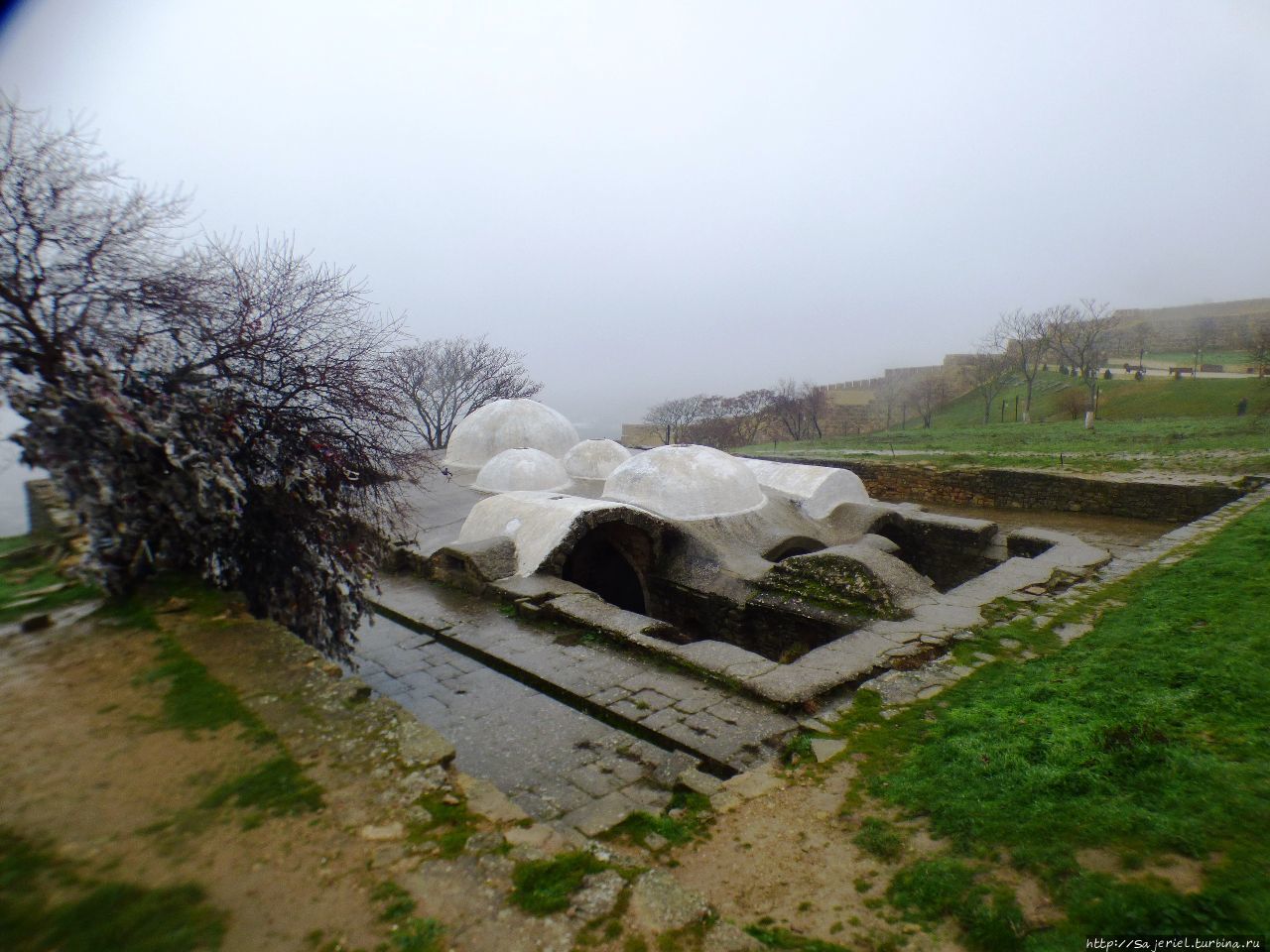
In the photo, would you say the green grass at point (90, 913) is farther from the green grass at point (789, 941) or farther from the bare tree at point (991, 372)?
the bare tree at point (991, 372)

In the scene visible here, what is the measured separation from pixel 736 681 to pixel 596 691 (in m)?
1.17

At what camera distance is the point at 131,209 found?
518 cm

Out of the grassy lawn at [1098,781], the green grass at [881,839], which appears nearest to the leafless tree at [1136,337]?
the grassy lawn at [1098,781]

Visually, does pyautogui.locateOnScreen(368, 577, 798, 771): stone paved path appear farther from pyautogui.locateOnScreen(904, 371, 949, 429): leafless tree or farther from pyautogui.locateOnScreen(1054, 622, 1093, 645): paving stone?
pyautogui.locateOnScreen(904, 371, 949, 429): leafless tree

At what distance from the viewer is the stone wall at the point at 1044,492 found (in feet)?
38.4

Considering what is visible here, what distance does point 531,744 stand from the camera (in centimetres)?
476

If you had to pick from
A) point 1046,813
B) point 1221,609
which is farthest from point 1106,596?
point 1046,813

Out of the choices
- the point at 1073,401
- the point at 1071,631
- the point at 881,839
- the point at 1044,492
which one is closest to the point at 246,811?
the point at 881,839

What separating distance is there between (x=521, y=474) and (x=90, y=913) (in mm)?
11557

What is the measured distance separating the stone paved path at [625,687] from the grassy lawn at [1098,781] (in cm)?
76

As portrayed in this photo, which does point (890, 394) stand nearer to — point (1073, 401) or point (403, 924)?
point (1073, 401)

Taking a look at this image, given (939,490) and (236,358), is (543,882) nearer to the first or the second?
(236,358)

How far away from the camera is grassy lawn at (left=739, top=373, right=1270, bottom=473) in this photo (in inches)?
573

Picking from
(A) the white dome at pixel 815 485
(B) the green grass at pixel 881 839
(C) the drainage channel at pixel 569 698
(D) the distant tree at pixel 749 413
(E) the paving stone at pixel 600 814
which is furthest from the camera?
(D) the distant tree at pixel 749 413
